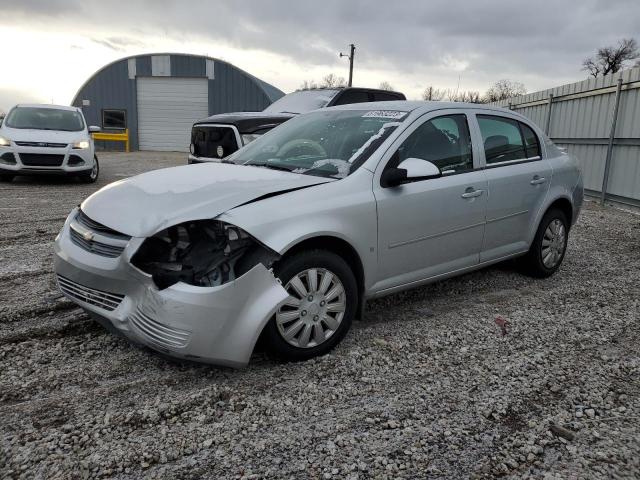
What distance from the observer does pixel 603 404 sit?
2.84 metres

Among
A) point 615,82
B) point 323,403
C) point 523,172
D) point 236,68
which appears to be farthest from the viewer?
point 236,68

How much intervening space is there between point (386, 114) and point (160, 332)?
230 centimetres

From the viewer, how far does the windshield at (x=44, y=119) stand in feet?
35.7

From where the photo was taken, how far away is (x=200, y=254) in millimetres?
2852

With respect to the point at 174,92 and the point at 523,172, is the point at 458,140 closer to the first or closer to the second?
the point at 523,172

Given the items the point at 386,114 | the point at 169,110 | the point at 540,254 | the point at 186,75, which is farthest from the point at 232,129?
the point at 169,110

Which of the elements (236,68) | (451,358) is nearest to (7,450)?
(451,358)

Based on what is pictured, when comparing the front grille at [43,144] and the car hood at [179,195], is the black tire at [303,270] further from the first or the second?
the front grille at [43,144]

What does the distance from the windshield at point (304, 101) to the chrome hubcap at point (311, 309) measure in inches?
252

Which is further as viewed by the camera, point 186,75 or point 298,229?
point 186,75

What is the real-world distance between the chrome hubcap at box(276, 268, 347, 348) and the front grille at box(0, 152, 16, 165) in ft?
31.2

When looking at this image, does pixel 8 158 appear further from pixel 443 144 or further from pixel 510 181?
pixel 510 181

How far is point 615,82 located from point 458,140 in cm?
817

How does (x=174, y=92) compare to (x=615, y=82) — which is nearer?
(x=615, y=82)
